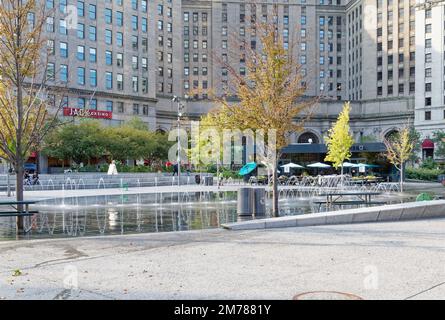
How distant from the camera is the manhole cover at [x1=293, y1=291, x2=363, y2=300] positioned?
6139 mm

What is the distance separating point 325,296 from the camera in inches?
246

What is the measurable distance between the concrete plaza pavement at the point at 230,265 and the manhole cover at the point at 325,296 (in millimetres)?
122

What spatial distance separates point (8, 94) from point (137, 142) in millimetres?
43686

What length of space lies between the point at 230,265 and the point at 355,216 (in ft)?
23.9

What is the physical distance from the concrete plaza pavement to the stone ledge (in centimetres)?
92

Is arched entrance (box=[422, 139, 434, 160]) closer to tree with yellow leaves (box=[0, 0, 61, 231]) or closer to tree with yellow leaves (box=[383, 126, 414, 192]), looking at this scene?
tree with yellow leaves (box=[383, 126, 414, 192])

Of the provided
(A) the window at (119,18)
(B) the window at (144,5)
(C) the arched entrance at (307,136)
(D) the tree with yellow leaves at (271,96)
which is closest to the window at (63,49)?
(A) the window at (119,18)

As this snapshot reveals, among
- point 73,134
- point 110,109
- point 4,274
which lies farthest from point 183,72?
point 4,274

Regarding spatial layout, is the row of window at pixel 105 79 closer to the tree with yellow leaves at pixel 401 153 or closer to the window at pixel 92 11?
the window at pixel 92 11

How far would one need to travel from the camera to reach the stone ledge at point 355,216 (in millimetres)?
13508

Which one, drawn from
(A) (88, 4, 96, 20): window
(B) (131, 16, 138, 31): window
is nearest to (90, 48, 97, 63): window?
(A) (88, 4, 96, 20): window

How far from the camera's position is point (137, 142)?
5800 centimetres

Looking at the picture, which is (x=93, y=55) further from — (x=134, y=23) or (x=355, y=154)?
(x=355, y=154)
